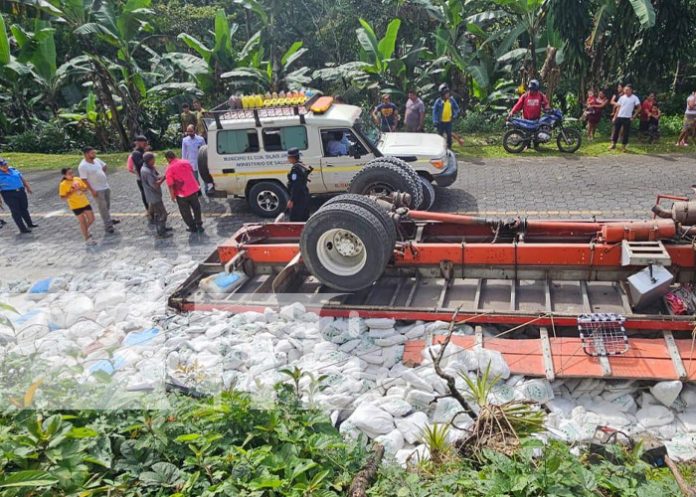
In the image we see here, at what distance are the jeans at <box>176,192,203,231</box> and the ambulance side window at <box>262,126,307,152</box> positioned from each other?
159 centimetres

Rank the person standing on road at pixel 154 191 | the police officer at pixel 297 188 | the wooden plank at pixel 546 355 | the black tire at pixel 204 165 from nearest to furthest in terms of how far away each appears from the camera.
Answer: the wooden plank at pixel 546 355 < the police officer at pixel 297 188 < the person standing on road at pixel 154 191 < the black tire at pixel 204 165

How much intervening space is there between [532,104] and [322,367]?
1036 centimetres

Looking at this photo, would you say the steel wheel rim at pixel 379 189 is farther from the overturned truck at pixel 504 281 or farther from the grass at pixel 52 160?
the grass at pixel 52 160

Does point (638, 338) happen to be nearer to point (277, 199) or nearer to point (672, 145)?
point (277, 199)

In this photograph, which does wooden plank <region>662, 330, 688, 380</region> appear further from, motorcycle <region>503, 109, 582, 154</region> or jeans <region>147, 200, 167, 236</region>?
motorcycle <region>503, 109, 582, 154</region>

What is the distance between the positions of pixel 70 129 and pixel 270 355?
1826 centimetres

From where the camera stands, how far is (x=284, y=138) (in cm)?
1030

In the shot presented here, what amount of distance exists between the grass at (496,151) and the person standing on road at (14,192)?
5448 mm

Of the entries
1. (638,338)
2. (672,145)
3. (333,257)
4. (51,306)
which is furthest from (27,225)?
(672,145)

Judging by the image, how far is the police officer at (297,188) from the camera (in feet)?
28.5

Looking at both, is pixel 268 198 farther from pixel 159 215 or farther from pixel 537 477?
pixel 537 477

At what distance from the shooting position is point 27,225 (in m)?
11.6

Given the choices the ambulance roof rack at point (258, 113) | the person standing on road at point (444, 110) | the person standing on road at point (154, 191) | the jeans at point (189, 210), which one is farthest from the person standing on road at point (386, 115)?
the person standing on road at point (154, 191)

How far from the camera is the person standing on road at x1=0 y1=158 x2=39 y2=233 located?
10.7 meters
